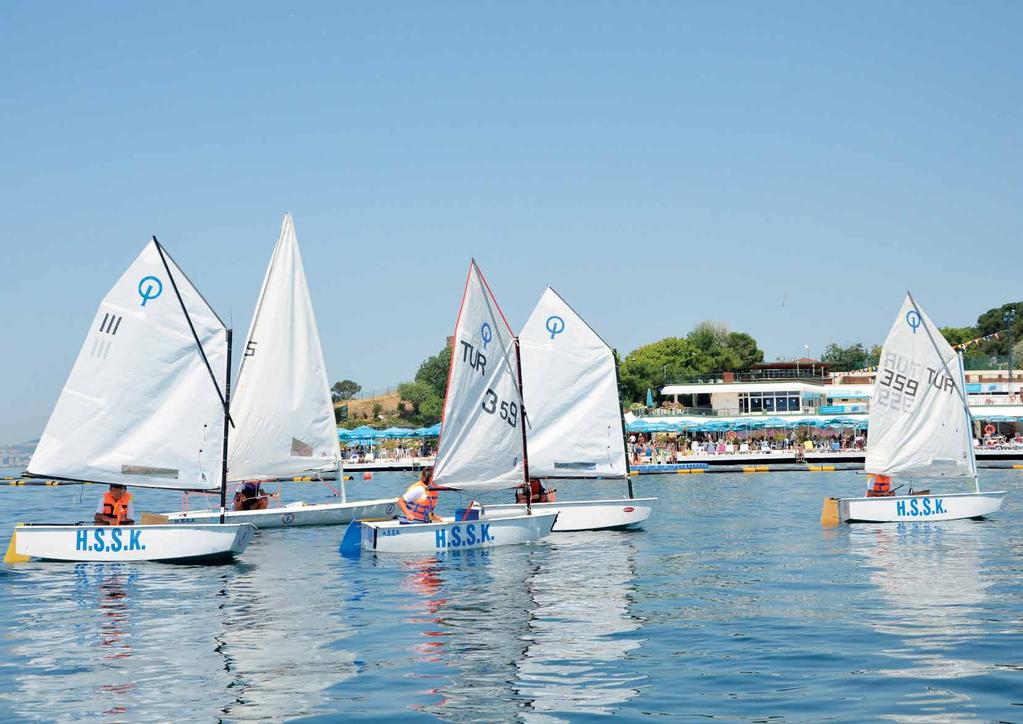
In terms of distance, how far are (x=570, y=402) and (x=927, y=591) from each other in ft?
59.0

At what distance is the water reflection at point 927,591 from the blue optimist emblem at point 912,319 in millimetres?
8042

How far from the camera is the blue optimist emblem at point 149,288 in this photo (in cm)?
3294

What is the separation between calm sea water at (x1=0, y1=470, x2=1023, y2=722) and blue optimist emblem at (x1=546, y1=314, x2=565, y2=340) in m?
8.58

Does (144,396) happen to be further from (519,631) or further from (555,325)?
(519,631)

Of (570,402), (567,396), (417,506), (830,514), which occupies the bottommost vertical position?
(830,514)

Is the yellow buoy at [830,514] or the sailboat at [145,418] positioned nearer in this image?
the sailboat at [145,418]

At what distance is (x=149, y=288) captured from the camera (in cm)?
3297

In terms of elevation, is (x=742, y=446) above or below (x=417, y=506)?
above

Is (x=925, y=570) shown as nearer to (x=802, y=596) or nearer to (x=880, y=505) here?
(x=802, y=596)

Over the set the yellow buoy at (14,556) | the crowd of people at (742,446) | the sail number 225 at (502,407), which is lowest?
the yellow buoy at (14,556)

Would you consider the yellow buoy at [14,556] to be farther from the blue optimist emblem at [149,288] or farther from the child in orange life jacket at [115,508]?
the blue optimist emblem at [149,288]

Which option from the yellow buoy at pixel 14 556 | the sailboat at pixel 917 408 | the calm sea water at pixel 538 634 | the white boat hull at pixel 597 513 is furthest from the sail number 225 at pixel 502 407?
the sailboat at pixel 917 408

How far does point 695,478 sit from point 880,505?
4509 cm

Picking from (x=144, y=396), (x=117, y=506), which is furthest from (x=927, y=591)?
(x=117, y=506)
